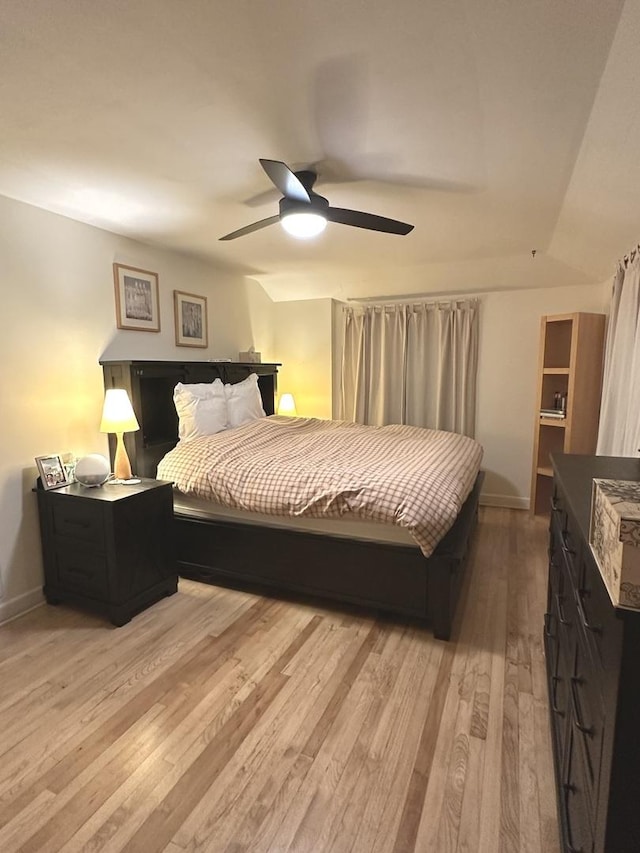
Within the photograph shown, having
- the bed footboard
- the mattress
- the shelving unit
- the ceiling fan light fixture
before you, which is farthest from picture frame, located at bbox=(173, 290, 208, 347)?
the shelving unit

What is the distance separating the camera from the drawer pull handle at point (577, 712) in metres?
0.97

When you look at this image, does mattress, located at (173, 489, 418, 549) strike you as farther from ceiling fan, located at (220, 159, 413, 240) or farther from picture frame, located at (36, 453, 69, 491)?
ceiling fan, located at (220, 159, 413, 240)

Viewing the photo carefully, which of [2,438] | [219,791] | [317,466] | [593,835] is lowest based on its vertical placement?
[219,791]

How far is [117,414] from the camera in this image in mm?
2689

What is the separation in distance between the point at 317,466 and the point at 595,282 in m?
3.12

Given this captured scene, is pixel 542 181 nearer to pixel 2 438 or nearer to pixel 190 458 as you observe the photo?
pixel 190 458

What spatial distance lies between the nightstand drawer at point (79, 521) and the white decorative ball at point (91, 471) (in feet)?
0.51

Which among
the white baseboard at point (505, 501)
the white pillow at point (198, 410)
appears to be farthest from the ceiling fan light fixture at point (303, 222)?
the white baseboard at point (505, 501)

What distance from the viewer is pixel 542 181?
7.20 ft

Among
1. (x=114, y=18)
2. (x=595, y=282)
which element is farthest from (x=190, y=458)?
(x=595, y=282)

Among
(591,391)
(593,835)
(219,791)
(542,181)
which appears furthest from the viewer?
(591,391)

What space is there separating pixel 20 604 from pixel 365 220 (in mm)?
2915

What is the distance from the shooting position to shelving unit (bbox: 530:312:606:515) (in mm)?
3652

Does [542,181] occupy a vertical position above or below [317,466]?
above
